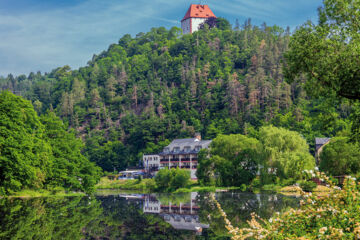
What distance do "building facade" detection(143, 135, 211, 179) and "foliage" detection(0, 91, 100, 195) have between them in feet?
196

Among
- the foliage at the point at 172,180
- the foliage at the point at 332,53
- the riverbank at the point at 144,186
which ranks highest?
the foliage at the point at 332,53

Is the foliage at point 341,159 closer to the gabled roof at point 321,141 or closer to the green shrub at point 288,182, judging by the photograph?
the green shrub at point 288,182

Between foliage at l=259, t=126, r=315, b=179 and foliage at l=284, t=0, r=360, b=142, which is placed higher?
foliage at l=284, t=0, r=360, b=142

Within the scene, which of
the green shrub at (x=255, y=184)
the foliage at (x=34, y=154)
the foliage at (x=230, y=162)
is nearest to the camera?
the foliage at (x=34, y=154)

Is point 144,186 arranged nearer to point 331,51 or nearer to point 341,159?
point 341,159

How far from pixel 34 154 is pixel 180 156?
80789 mm

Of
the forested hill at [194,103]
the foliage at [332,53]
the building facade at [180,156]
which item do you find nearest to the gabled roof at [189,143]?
the building facade at [180,156]

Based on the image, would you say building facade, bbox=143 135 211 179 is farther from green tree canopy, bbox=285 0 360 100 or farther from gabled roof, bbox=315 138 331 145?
green tree canopy, bbox=285 0 360 100

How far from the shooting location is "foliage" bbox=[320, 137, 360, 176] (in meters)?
53.2

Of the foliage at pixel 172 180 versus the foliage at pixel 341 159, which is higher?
the foliage at pixel 341 159

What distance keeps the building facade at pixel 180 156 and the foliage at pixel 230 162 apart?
1632 inches

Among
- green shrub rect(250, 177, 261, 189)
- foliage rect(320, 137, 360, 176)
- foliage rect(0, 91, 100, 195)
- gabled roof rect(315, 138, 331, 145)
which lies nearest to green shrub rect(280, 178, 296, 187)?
green shrub rect(250, 177, 261, 189)

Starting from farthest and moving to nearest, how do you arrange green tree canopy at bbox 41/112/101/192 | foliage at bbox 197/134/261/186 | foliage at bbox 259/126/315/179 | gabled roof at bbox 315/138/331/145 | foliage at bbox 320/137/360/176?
1. gabled roof at bbox 315/138/331/145
2. foliage at bbox 197/134/261/186
3. foliage at bbox 259/126/315/179
4. foliage at bbox 320/137/360/176
5. green tree canopy at bbox 41/112/101/192

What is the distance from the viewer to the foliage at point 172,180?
→ 253ft
